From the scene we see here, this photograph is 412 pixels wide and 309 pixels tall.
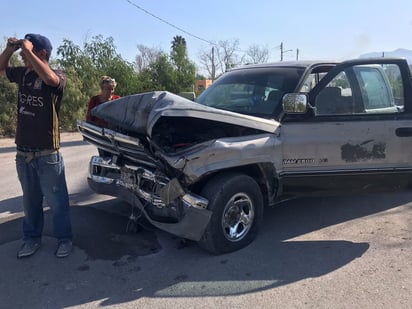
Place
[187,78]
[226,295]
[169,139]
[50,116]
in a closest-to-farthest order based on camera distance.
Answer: [226,295] < [50,116] < [169,139] < [187,78]

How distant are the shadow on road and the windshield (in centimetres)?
138

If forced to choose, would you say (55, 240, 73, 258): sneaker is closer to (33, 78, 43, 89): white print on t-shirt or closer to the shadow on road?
the shadow on road

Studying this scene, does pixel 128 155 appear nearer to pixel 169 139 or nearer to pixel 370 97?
pixel 169 139

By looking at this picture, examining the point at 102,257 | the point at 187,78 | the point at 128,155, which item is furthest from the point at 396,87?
the point at 187,78

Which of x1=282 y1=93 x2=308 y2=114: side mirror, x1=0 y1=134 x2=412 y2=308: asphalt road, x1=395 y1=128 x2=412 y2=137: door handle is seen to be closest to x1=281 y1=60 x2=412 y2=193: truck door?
x1=395 y1=128 x2=412 y2=137: door handle

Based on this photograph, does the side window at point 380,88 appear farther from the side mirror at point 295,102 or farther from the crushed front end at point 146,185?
the crushed front end at point 146,185

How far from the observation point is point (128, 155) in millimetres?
4250

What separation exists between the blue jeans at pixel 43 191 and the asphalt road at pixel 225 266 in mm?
251

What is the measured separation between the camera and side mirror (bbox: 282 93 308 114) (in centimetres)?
419

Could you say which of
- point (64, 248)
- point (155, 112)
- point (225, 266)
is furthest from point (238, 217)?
point (64, 248)

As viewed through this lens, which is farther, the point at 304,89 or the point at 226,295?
the point at 304,89

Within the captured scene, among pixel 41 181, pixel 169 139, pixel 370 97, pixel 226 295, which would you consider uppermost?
pixel 370 97

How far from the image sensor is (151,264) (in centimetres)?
395

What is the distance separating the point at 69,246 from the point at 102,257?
1.16 feet
